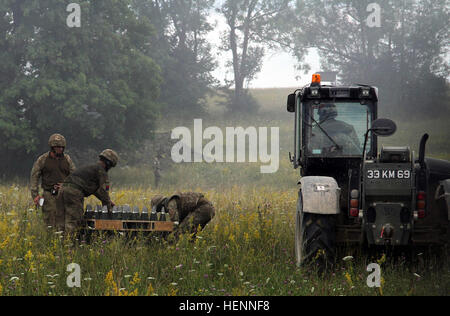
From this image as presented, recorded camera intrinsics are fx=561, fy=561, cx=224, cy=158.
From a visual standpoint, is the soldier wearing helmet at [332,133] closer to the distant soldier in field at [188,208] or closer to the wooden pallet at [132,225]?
the distant soldier in field at [188,208]

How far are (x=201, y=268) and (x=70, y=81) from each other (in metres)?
18.7

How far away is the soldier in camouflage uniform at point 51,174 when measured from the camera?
9.09m

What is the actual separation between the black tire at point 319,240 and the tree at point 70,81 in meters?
17.8

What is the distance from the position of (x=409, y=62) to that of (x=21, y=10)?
2470 centimetres

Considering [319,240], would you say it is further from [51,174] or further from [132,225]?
[51,174]

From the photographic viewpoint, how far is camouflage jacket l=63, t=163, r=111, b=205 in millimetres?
8336

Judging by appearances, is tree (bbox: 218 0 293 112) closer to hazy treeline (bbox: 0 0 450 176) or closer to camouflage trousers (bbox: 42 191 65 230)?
hazy treeline (bbox: 0 0 450 176)

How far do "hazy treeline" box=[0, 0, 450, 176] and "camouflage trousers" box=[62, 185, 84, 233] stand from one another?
576 inches

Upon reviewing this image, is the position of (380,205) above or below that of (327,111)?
below

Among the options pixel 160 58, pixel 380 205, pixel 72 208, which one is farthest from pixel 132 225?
pixel 160 58

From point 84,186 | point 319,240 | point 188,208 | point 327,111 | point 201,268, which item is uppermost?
point 327,111

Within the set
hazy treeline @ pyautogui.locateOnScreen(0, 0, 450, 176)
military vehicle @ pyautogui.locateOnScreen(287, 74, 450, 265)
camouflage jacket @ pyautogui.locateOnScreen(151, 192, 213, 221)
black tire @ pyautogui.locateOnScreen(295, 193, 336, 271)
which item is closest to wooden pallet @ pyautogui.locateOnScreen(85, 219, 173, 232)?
camouflage jacket @ pyautogui.locateOnScreen(151, 192, 213, 221)

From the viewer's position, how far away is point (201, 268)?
6520mm

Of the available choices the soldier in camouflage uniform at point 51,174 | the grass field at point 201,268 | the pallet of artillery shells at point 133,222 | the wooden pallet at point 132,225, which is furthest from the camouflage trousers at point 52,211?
the wooden pallet at point 132,225
